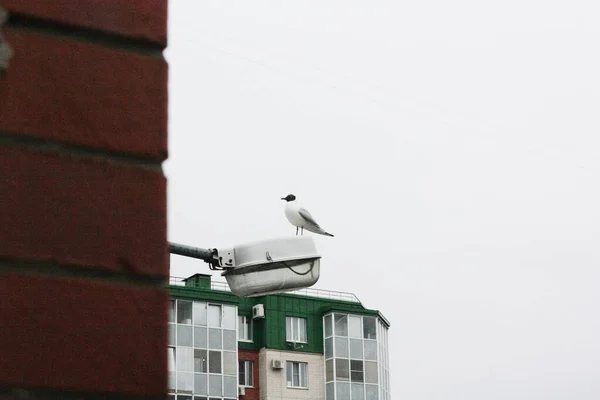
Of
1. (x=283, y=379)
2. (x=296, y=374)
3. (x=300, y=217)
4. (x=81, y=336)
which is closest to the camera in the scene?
(x=81, y=336)

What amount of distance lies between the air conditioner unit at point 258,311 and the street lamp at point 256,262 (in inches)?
1697

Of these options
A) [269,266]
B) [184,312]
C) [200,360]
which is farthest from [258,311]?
[269,266]

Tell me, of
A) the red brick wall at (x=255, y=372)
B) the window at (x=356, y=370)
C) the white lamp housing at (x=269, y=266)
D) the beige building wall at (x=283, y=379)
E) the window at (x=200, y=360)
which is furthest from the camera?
the window at (x=356, y=370)

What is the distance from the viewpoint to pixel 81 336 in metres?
1.73

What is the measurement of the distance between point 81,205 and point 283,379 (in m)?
48.2

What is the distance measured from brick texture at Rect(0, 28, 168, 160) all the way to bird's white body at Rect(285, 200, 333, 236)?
12.5 m

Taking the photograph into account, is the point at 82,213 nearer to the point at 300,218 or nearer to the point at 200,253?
the point at 200,253

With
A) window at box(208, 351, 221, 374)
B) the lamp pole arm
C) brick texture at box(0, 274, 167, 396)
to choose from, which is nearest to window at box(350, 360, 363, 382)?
window at box(208, 351, 221, 374)

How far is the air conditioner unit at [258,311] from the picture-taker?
162ft

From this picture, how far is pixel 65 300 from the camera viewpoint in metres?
1.74

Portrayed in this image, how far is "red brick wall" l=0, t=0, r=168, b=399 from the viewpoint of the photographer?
1.71 m

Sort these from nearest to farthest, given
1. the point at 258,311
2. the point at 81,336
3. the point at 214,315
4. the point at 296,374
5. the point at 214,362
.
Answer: the point at 81,336, the point at 214,362, the point at 214,315, the point at 258,311, the point at 296,374

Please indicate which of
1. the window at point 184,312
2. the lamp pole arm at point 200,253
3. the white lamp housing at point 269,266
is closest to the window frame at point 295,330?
the window at point 184,312

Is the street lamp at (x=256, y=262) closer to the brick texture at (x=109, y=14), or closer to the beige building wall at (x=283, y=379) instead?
the brick texture at (x=109, y=14)
